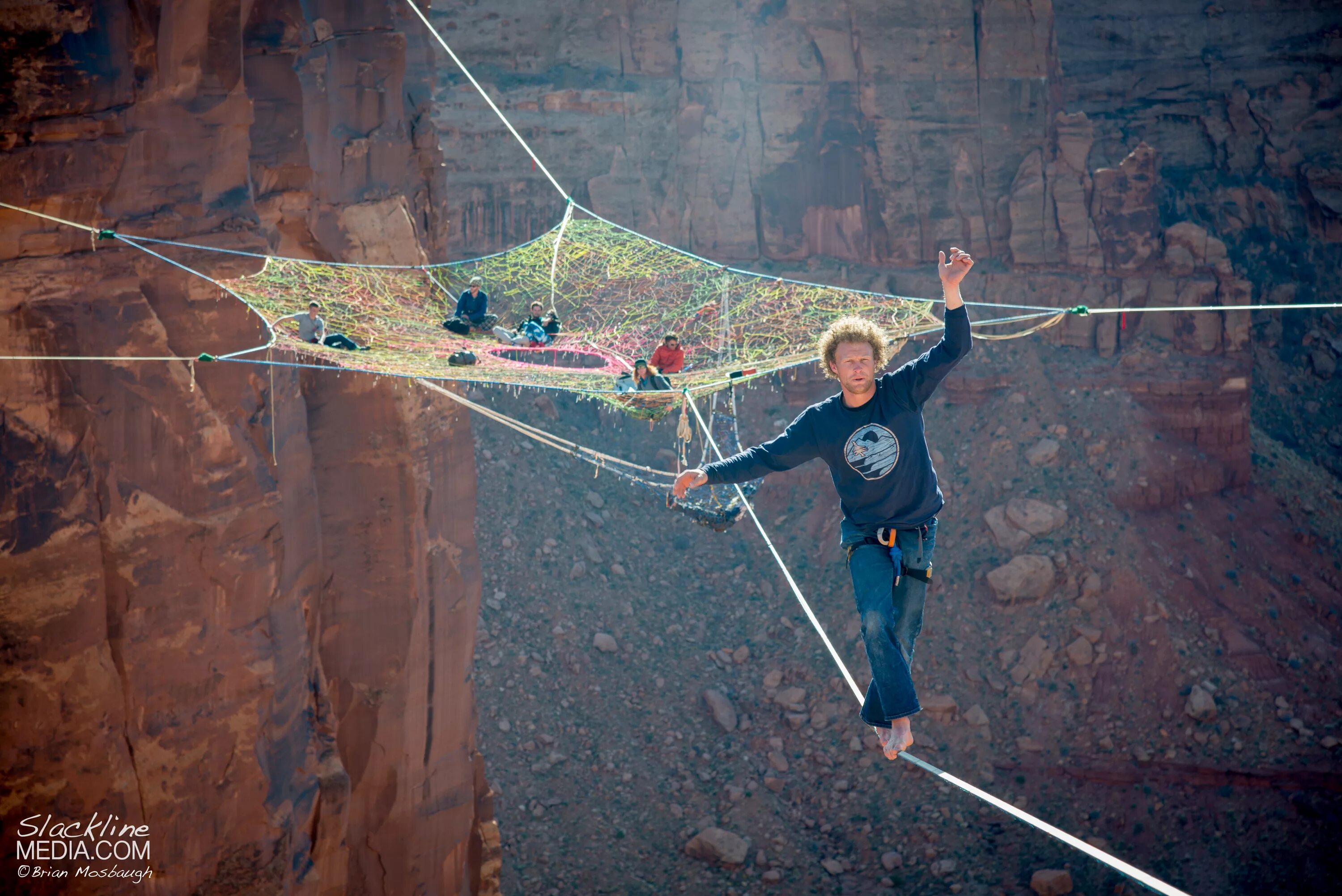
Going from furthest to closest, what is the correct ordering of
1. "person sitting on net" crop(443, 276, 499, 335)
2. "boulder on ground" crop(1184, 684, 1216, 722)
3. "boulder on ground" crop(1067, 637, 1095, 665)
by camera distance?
"boulder on ground" crop(1067, 637, 1095, 665) < "boulder on ground" crop(1184, 684, 1216, 722) < "person sitting on net" crop(443, 276, 499, 335)

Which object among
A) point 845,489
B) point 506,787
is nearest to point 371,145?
point 845,489

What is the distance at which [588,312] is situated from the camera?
55.9 ft

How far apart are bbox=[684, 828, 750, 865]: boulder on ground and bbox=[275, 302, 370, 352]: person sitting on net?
38.8 ft

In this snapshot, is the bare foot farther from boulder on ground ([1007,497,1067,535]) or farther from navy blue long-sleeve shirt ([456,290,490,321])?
boulder on ground ([1007,497,1067,535])

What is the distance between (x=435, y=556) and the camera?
1605 centimetres

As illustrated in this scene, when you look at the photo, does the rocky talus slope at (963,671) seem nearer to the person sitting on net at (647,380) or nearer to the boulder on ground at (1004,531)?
the boulder on ground at (1004,531)

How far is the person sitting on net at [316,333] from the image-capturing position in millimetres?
12383

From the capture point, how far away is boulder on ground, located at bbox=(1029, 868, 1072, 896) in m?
20.8

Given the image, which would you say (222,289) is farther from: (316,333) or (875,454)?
(875,454)

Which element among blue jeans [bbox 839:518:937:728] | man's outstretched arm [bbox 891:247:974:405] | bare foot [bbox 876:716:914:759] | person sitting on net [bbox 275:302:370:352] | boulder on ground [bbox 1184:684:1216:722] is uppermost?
person sitting on net [bbox 275:302:370:352]

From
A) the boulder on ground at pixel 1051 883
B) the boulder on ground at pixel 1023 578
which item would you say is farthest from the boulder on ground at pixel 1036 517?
the boulder on ground at pixel 1051 883

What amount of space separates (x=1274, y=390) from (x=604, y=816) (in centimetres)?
1881

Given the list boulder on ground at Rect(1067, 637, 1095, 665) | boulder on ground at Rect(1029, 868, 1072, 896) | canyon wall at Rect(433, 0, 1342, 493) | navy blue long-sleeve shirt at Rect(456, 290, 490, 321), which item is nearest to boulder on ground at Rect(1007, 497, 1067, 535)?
boulder on ground at Rect(1067, 637, 1095, 665)

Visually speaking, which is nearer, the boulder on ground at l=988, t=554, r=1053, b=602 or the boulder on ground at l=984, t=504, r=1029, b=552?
the boulder on ground at l=988, t=554, r=1053, b=602
